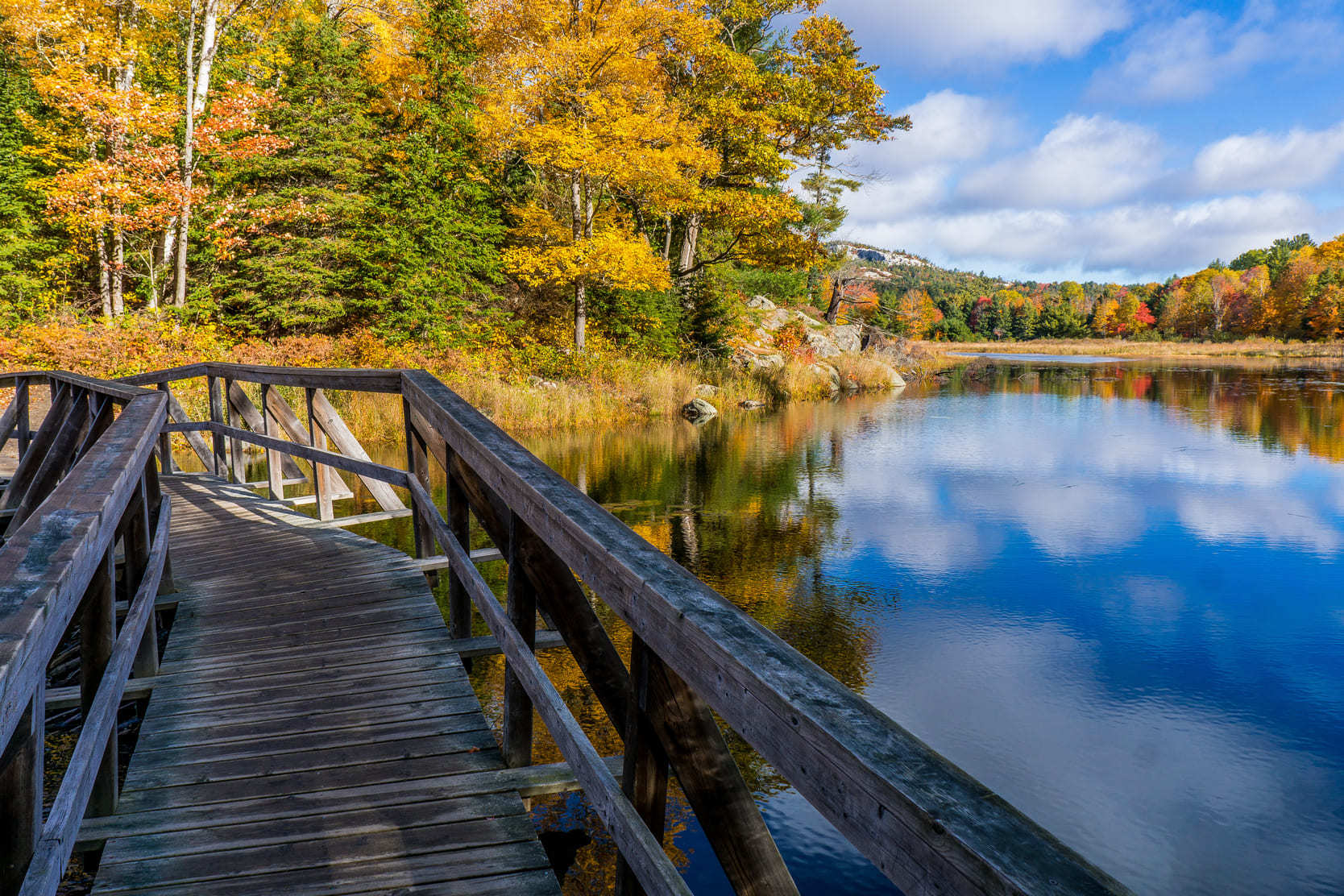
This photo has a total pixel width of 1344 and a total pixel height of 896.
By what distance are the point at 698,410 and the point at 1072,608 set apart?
13.3m

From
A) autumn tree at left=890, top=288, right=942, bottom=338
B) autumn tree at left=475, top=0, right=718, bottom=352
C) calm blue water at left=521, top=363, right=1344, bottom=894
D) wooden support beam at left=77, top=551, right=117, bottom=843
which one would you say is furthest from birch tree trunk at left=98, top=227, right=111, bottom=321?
autumn tree at left=890, top=288, right=942, bottom=338

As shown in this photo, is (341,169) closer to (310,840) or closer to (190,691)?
(190,691)

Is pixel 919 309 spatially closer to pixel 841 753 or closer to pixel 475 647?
pixel 475 647

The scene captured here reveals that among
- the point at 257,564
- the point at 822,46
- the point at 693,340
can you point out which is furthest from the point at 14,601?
the point at 822,46

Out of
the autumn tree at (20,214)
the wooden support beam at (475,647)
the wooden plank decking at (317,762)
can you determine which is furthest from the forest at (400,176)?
the wooden support beam at (475,647)

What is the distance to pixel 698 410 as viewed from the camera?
20562 mm

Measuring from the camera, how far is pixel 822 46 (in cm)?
2350

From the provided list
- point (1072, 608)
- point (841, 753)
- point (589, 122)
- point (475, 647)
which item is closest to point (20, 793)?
point (841, 753)

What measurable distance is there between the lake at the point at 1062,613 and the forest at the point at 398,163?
6.89 meters

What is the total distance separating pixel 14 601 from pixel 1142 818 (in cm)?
539

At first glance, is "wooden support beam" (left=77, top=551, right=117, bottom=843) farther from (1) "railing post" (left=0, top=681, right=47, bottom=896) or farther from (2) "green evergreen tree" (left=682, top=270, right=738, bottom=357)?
(2) "green evergreen tree" (left=682, top=270, right=738, bottom=357)

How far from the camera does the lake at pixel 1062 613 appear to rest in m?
4.60

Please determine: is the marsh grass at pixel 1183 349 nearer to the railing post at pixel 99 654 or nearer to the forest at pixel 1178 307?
the forest at pixel 1178 307

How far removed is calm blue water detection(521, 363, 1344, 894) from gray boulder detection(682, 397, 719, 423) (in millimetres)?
2738
